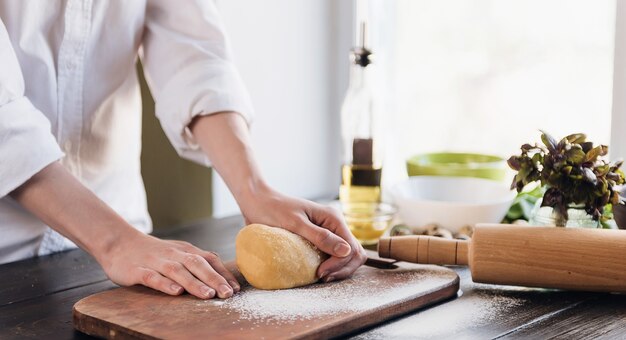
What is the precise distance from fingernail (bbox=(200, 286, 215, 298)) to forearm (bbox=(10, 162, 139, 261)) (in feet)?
0.57

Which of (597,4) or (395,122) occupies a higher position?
(597,4)

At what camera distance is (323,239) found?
122 centimetres

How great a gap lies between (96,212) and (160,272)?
0.16 meters

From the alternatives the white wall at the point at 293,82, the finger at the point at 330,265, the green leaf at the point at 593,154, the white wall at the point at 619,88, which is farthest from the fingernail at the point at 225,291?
the white wall at the point at 293,82

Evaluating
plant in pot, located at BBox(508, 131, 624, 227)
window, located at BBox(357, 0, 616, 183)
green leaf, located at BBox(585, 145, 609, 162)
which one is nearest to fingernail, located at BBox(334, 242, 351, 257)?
plant in pot, located at BBox(508, 131, 624, 227)

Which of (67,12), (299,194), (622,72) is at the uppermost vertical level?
(67,12)

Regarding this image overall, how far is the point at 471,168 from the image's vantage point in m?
1.64

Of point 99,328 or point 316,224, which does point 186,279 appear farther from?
point 316,224

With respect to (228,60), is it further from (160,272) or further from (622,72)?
(622,72)

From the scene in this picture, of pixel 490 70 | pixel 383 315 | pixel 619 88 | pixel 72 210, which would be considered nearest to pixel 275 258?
pixel 383 315

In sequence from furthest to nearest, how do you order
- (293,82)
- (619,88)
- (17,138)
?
1. (293,82)
2. (619,88)
3. (17,138)

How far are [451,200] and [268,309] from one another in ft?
2.06

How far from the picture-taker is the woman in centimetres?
120

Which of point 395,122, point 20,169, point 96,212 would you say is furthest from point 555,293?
point 395,122
